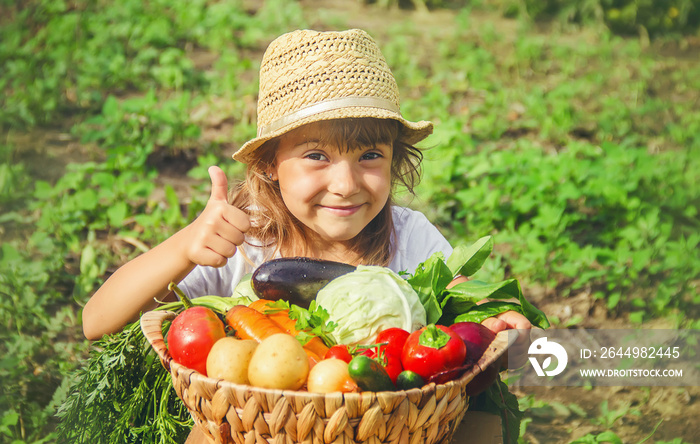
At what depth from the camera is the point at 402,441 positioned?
1793 mm

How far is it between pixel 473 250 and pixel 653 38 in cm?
786

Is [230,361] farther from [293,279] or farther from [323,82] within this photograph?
[323,82]

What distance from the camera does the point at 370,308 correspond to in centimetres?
212

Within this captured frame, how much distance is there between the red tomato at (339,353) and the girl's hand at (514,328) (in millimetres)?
575

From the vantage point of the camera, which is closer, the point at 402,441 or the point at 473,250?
the point at 402,441

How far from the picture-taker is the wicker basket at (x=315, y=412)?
1.68 meters

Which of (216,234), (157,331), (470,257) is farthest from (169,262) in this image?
(470,257)

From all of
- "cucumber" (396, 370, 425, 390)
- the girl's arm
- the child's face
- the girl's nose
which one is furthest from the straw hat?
"cucumber" (396, 370, 425, 390)

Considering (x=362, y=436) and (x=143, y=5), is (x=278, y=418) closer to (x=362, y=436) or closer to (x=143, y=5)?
(x=362, y=436)

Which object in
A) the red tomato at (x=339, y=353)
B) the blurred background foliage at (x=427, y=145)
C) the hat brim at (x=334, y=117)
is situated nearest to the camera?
the red tomato at (x=339, y=353)

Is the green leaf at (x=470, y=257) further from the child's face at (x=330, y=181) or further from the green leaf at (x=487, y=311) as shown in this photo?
the child's face at (x=330, y=181)

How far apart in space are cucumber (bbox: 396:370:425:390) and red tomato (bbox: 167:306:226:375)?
598 mm

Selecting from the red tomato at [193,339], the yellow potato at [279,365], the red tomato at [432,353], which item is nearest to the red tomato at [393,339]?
the red tomato at [432,353]

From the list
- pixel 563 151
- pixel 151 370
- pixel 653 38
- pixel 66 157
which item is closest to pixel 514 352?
pixel 151 370
